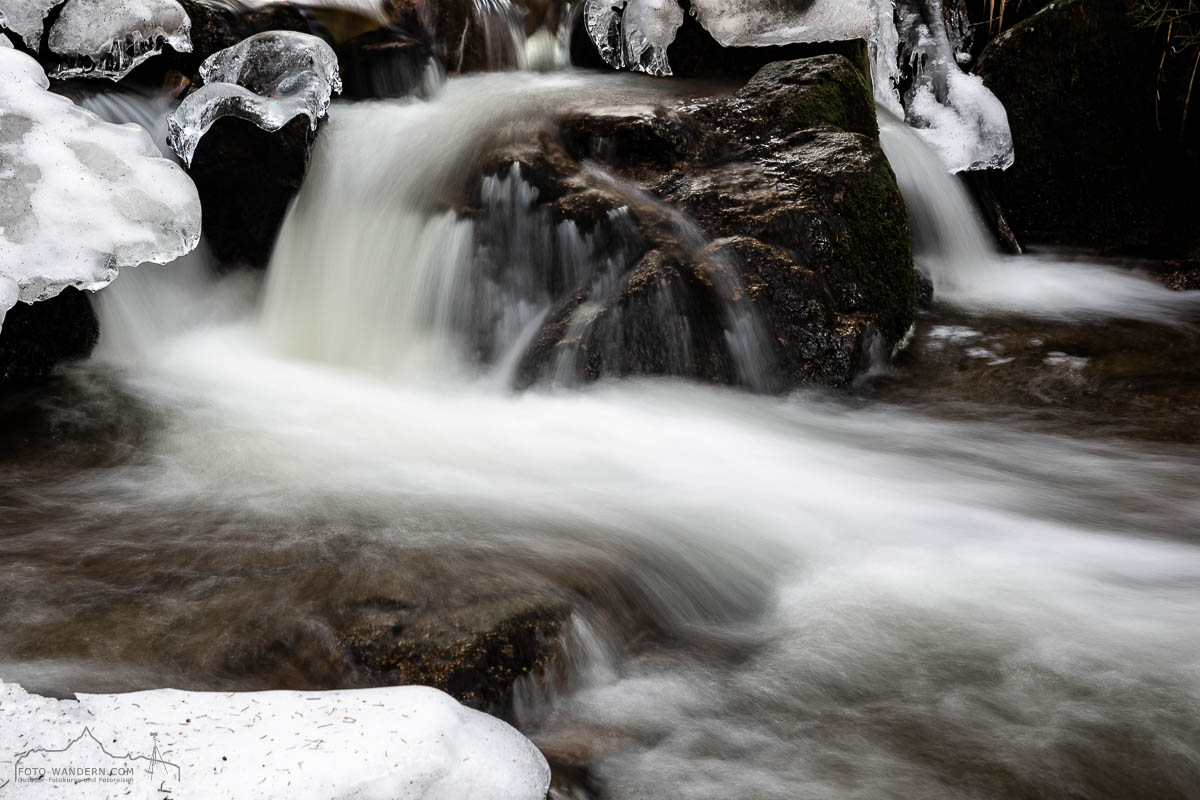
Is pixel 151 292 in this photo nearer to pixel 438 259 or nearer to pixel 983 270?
pixel 438 259

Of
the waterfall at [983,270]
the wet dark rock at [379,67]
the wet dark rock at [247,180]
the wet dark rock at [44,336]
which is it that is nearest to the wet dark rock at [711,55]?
the waterfall at [983,270]

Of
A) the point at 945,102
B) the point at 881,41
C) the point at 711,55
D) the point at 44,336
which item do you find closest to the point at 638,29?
the point at 711,55

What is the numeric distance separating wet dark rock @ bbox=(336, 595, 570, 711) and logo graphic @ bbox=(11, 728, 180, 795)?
23.0 inches

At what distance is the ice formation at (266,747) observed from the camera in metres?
1.70

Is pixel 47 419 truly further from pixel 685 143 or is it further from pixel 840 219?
pixel 840 219

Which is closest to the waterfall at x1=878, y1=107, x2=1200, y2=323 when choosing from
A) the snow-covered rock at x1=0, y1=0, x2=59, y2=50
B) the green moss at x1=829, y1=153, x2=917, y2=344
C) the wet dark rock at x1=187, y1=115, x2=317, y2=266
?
the green moss at x1=829, y1=153, x2=917, y2=344

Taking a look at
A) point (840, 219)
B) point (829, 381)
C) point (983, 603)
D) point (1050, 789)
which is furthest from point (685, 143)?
point (1050, 789)

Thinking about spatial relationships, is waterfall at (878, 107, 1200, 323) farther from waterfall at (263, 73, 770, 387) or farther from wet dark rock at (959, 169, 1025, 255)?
waterfall at (263, 73, 770, 387)

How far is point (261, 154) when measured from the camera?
5273 mm

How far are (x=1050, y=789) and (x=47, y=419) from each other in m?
3.79

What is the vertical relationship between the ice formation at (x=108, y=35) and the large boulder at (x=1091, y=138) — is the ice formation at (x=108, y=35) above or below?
above

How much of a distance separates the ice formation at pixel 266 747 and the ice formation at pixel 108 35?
13.0 feet

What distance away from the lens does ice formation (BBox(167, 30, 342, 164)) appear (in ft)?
16.1

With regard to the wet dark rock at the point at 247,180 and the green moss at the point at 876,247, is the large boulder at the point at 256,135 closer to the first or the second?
the wet dark rock at the point at 247,180
